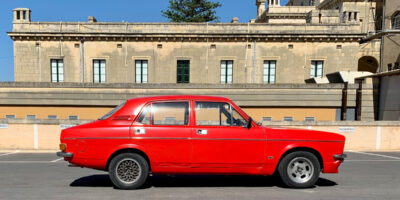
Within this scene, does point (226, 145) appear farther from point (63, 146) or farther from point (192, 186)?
point (63, 146)

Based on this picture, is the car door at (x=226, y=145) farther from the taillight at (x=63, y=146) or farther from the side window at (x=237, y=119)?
the taillight at (x=63, y=146)

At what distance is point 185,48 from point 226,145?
16133 millimetres

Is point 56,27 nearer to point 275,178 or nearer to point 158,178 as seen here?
point 158,178

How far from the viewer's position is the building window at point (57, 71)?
66.1 feet

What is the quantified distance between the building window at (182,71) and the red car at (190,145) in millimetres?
15369

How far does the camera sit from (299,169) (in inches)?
200

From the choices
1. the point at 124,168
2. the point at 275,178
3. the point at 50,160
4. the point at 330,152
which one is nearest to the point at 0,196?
the point at 124,168

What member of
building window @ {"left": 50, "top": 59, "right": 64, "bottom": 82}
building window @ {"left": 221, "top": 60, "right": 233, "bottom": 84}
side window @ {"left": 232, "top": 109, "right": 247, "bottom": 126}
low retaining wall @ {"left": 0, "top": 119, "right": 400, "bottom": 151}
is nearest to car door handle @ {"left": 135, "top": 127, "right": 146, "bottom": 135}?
side window @ {"left": 232, "top": 109, "right": 247, "bottom": 126}

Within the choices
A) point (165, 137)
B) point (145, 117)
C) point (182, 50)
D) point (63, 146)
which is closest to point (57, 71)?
point (182, 50)

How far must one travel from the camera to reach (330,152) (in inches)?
199

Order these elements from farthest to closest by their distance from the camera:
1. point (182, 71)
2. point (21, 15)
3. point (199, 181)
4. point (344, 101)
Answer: point (182, 71), point (21, 15), point (344, 101), point (199, 181)

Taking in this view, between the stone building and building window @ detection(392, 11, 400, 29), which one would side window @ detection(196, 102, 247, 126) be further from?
building window @ detection(392, 11, 400, 29)

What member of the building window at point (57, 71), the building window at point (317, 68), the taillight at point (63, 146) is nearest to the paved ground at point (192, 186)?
the taillight at point (63, 146)

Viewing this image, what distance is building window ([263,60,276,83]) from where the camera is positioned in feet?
66.9
